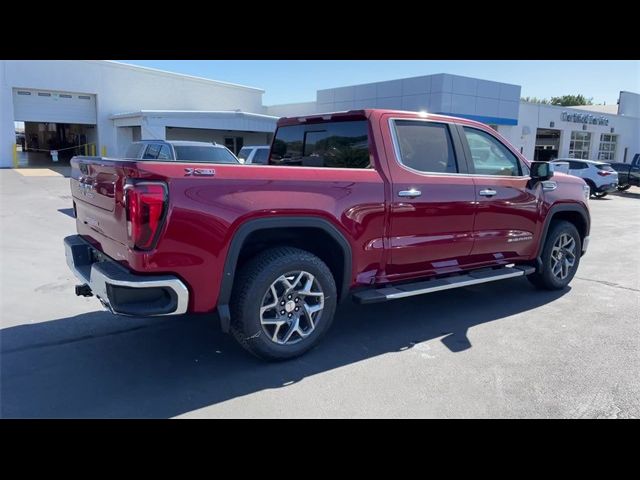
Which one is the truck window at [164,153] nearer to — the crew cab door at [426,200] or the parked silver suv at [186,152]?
the parked silver suv at [186,152]

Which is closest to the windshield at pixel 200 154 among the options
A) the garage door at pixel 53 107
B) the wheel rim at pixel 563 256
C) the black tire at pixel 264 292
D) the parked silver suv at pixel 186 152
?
the parked silver suv at pixel 186 152

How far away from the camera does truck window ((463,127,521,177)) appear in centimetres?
507

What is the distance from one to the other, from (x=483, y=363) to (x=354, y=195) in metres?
1.75

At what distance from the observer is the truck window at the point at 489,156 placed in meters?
5.07

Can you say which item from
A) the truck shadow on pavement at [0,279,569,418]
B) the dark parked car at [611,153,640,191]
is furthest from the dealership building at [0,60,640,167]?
the truck shadow on pavement at [0,279,569,418]

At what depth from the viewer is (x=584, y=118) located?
37781mm

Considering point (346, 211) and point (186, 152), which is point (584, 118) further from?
point (346, 211)

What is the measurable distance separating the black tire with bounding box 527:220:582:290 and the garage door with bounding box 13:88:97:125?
96.0 feet

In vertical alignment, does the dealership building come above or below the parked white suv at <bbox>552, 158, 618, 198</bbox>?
above

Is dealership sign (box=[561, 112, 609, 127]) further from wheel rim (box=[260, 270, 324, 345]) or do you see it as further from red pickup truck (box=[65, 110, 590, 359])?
wheel rim (box=[260, 270, 324, 345])

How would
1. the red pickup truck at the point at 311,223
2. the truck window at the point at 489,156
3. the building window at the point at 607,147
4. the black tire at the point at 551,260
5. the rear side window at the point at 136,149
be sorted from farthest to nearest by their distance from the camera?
the building window at the point at 607,147 → the rear side window at the point at 136,149 → the black tire at the point at 551,260 → the truck window at the point at 489,156 → the red pickup truck at the point at 311,223

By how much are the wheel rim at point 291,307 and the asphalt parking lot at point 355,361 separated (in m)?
0.25

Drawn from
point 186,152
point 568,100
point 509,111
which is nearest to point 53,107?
point 186,152
